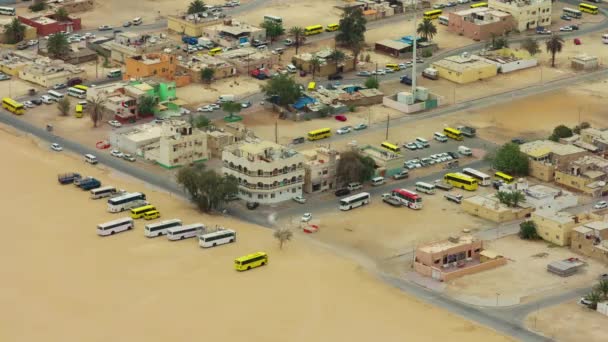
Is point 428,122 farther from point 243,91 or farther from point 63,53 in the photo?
point 63,53

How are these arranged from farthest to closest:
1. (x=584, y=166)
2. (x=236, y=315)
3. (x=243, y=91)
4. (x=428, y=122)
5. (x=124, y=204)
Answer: (x=243, y=91), (x=428, y=122), (x=584, y=166), (x=124, y=204), (x=236, y=315)

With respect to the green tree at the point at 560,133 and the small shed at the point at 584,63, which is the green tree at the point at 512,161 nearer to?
the green tree at the point at 560,133

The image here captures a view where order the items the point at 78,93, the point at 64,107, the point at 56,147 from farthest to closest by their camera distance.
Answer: the point at 78,93 < the point at 64,107 < the point at 56,147

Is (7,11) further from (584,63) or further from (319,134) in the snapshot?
(584,63)

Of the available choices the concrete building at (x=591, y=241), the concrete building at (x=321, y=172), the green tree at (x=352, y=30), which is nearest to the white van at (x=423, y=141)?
the concrete building at (x=321, y=172)

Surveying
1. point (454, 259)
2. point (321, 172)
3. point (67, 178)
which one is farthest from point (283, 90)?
point (454, 259)

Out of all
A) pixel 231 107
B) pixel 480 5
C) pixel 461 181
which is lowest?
pixel 480 5

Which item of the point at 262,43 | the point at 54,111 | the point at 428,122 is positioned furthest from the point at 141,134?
the point at 262,43
